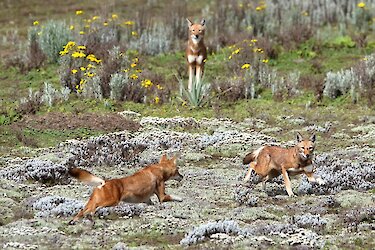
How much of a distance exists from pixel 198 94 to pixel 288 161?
7507mm

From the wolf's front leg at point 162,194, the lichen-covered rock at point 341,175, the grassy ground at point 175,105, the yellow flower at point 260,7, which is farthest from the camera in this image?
the yellow flower at point 260,7

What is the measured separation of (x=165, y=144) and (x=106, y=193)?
20.2ft

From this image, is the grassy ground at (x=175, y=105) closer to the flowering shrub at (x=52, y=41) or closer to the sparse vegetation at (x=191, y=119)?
the sparse vegetation at (x=191, y=119)

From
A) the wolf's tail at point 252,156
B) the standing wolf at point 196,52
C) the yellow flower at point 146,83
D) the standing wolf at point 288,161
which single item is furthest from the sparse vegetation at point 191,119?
the standing wolf at point 196,52

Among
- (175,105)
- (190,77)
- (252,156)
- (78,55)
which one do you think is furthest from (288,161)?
(78,55)

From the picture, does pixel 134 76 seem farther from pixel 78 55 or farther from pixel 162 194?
pixel 162 194

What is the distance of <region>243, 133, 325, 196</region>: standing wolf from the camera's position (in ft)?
40.8

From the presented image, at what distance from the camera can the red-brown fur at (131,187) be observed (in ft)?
34.6

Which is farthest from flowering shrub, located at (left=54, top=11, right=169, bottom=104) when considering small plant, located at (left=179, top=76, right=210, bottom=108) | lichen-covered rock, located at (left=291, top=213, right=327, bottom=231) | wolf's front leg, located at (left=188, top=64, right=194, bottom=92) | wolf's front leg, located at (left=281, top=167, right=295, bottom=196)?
lichen-covered rock, located at (left=291, top=213, right=327, bottom=231)

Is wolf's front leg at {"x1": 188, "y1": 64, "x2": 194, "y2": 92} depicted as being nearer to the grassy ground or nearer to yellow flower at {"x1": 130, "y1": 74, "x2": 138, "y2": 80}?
the grassy ground

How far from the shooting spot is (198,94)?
19.8 metres

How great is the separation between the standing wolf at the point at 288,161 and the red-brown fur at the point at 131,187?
1.69 meters

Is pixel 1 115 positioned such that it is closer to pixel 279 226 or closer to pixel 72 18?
pixel 279 226

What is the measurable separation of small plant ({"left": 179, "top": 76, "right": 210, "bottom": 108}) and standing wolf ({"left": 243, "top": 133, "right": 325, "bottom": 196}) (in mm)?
6969
